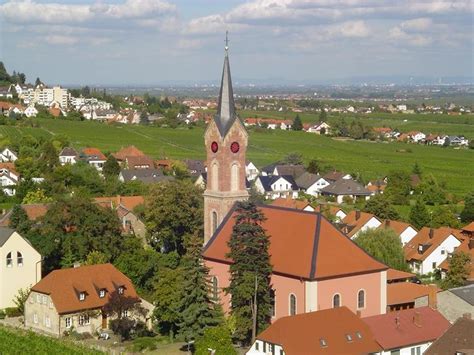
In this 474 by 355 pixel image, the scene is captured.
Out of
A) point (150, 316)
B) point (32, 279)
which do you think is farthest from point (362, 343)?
point (32, 279)

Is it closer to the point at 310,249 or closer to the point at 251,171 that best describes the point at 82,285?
the point at 310,249

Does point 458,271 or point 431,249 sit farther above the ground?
point 458,271

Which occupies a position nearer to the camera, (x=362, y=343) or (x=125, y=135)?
(x=362, y=343)

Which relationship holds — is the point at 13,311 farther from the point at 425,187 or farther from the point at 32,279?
the point at 425,187

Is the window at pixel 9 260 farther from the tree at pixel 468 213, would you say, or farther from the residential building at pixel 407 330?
the tree at pixel 468 213

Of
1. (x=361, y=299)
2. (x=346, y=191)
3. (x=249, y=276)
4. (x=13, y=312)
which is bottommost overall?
(x=346, y=191)

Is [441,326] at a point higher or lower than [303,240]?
lower

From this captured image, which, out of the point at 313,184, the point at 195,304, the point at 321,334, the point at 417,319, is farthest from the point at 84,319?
the point at 313,184
